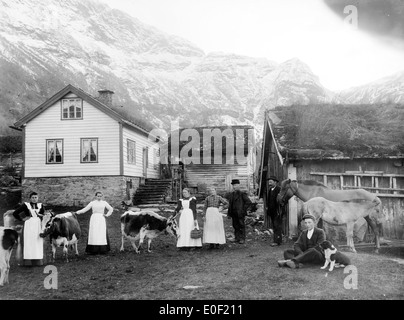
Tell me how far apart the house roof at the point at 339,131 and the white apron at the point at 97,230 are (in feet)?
15.8

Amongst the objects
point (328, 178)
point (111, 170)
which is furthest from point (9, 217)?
point (111, 170)

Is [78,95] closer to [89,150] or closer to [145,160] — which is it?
[89,150]

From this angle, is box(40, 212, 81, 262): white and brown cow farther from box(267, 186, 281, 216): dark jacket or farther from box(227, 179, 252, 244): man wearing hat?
box(267, 186, 281, 216): dark jacket

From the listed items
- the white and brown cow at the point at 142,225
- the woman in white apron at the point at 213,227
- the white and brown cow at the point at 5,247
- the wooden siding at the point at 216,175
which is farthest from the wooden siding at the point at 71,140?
the white and brown cow at the point at 5,247

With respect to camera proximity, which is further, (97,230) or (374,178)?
(374,178)

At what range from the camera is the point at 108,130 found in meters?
21.4

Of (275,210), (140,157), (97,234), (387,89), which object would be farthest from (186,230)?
(140,157)

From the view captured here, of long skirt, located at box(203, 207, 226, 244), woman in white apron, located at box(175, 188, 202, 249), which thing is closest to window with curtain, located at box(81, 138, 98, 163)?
woman in white apron, located at box(175, 188, 202, 249)

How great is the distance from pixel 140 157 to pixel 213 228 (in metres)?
14.7

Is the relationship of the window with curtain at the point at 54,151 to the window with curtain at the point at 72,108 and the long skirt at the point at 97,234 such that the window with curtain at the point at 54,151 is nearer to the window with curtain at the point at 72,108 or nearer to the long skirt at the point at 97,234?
the window with curtain at the point at 72,108

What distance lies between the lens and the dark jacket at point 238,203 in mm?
10859

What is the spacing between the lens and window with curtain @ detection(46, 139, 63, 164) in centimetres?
2128

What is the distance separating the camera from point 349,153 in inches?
407

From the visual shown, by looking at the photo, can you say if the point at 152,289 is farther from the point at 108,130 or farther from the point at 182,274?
the point at 108,130
